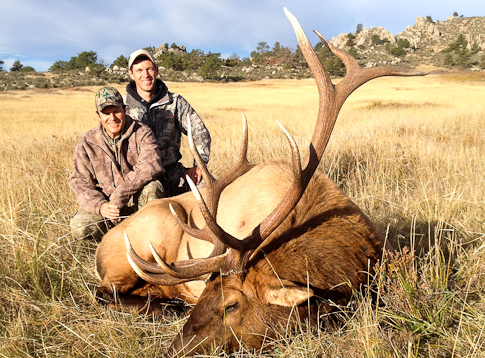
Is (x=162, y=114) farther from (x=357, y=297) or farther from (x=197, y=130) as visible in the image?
(x=357, y=297)

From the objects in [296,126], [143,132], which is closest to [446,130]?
[296,126]

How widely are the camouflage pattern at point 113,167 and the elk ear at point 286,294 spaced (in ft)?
7.10

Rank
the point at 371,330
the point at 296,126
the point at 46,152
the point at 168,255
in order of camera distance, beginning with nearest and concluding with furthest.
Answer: the point at 371,330 → the point at 168,255 → the point at 46,152 → the point at 296,126

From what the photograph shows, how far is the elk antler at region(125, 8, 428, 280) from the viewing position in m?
2.26

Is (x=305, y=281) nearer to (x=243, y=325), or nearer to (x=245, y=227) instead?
(x=243, y=325)

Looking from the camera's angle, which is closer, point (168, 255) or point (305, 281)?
point (305, 281)

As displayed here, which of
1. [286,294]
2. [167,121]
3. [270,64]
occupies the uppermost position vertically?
[270,64]

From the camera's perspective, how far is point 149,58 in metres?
5.12

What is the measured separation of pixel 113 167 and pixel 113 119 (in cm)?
53

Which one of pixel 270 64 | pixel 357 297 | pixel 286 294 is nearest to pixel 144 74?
pixel 286 294

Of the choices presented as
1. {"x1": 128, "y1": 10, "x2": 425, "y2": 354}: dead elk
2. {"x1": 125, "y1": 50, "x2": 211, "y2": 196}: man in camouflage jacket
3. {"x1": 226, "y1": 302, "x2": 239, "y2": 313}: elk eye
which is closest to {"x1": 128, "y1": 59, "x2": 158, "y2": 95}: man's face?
{"x1": 125, "y1": 50, "x2": 211, "y2": 196}: man in camouflage jacket

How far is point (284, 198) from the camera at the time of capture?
2.40 m

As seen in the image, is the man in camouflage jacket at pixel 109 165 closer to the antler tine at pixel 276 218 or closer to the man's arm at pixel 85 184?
the man's arm at pixel 85 184

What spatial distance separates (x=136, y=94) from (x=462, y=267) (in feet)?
14.4
